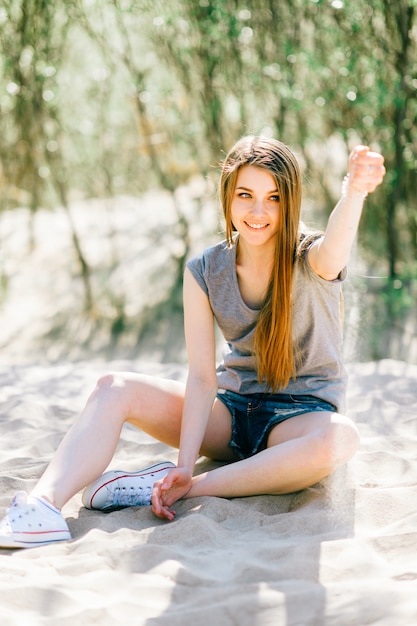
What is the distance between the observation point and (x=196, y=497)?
216 centimetres

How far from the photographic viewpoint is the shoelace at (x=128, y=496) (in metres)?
2.16

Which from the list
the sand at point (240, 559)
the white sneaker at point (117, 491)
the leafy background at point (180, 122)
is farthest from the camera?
the leafy background at point (180, 122)

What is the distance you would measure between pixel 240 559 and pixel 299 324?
0.70 metres

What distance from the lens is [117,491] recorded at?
216cm

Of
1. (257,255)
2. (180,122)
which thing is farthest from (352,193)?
(180,122)

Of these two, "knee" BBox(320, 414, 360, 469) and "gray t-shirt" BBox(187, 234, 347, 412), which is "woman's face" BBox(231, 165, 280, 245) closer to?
"gray t-shirt" BBox(187, 234, 347, 412)

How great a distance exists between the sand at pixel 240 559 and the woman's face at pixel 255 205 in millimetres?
716

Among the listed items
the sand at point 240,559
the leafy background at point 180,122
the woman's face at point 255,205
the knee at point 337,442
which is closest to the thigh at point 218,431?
the sand at point 240,559

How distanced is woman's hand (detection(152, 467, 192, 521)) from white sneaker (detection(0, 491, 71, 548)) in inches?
9.3

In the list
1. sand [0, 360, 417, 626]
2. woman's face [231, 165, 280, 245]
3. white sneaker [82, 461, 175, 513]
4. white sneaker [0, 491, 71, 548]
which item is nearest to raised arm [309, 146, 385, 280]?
woman's face [231, 165, 280, 245]

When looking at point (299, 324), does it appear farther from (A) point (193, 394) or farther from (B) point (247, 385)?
(A) point (193, 394)

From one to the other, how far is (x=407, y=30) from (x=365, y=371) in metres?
2.44

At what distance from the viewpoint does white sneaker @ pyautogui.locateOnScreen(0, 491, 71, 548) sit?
190 cm

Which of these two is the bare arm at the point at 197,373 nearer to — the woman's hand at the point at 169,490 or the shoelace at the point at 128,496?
the woman's hand at the point at 169,490
